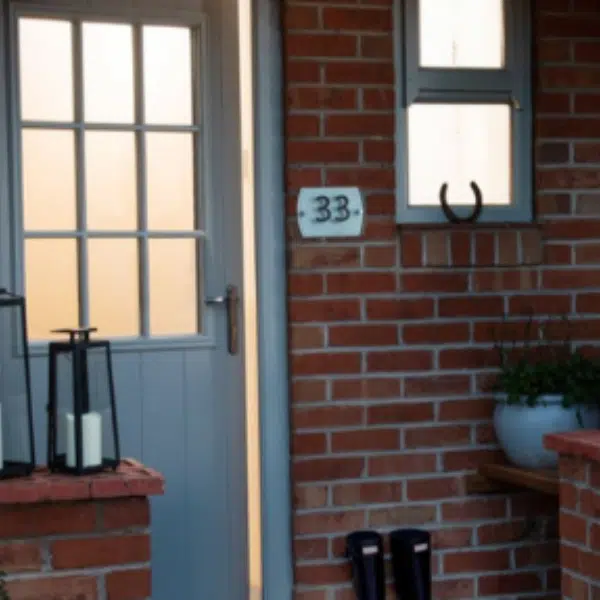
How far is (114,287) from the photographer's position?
11.8ft

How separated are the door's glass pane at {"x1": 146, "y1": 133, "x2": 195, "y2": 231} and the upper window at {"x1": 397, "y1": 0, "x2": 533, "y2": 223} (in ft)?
2.01

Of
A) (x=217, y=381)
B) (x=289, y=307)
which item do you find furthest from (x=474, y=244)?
(x=217, y=381)

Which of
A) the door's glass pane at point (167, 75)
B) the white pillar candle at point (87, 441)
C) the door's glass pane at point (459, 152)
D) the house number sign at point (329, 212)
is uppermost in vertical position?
the door's glass pane at point (167, 75)

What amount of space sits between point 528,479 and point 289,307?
82cm

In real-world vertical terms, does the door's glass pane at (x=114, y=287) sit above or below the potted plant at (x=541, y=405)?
above

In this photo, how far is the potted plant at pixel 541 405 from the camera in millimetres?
3533

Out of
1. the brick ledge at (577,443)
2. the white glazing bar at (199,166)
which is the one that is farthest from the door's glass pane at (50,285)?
the brick ledge at (577,443)

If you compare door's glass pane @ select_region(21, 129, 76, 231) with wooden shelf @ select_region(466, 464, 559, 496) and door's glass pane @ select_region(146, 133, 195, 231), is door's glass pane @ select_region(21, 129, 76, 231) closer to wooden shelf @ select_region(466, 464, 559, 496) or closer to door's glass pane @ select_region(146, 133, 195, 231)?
door's glass pane @ select_region(146, 133, 195, 231)

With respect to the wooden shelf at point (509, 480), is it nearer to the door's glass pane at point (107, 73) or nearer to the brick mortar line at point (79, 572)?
the brick mortar line at point (79, 572)

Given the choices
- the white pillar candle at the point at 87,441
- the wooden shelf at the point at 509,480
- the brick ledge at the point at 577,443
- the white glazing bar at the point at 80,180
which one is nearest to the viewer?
the white pillar candle at the point at 87,441

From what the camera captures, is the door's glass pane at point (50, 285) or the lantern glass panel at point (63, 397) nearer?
the lantern glass panel at point (63, 397)

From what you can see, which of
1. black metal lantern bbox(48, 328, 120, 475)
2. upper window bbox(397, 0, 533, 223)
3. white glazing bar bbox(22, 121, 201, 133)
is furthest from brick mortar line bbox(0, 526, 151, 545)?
upper window bbox(397, 0, 533, 223)

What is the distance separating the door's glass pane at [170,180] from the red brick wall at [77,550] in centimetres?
124

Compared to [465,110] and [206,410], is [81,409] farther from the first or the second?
[465,110]
